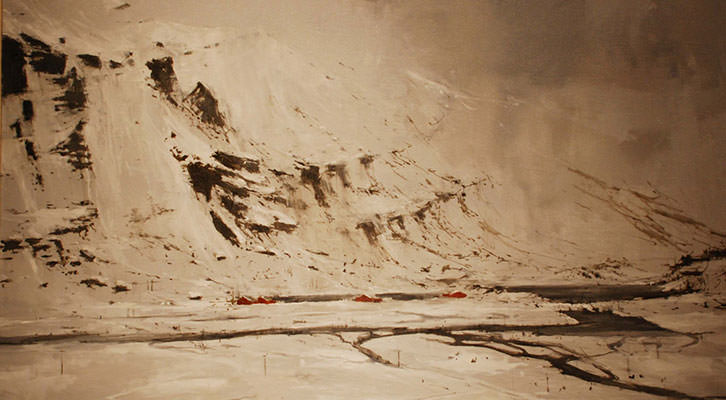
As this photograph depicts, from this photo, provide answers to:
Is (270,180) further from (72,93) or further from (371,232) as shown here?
(72,93)

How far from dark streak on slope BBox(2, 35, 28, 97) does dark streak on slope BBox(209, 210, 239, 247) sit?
1.20 m

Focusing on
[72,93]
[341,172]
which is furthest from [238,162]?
[72,93]

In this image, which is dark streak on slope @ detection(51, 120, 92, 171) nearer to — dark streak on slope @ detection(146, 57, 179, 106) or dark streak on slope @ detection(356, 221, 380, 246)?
dark streak on slope @ detection(146, 57, 179, 106)

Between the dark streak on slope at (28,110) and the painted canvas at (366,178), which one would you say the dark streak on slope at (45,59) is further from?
the dark streak on slope at (28,110)

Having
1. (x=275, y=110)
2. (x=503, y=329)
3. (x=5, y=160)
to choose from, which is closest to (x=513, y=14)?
(x=275, y=110)

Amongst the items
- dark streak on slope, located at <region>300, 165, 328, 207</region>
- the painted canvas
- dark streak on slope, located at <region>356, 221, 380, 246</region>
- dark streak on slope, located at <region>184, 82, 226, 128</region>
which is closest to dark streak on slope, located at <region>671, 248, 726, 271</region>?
the painted canvas

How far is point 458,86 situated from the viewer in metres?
3.25

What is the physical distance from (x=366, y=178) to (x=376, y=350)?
0.94 metres

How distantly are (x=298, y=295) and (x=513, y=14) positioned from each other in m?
2.01

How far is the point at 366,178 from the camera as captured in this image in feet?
10.5

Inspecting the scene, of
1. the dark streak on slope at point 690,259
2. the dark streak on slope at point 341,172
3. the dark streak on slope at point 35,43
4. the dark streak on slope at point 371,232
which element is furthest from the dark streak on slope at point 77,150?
the dark streak on slope at point 690,259

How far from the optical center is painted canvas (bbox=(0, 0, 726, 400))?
2.95 meters

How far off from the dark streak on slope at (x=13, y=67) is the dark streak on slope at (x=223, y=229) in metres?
1.20

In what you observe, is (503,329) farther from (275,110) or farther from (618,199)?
(275,110)
